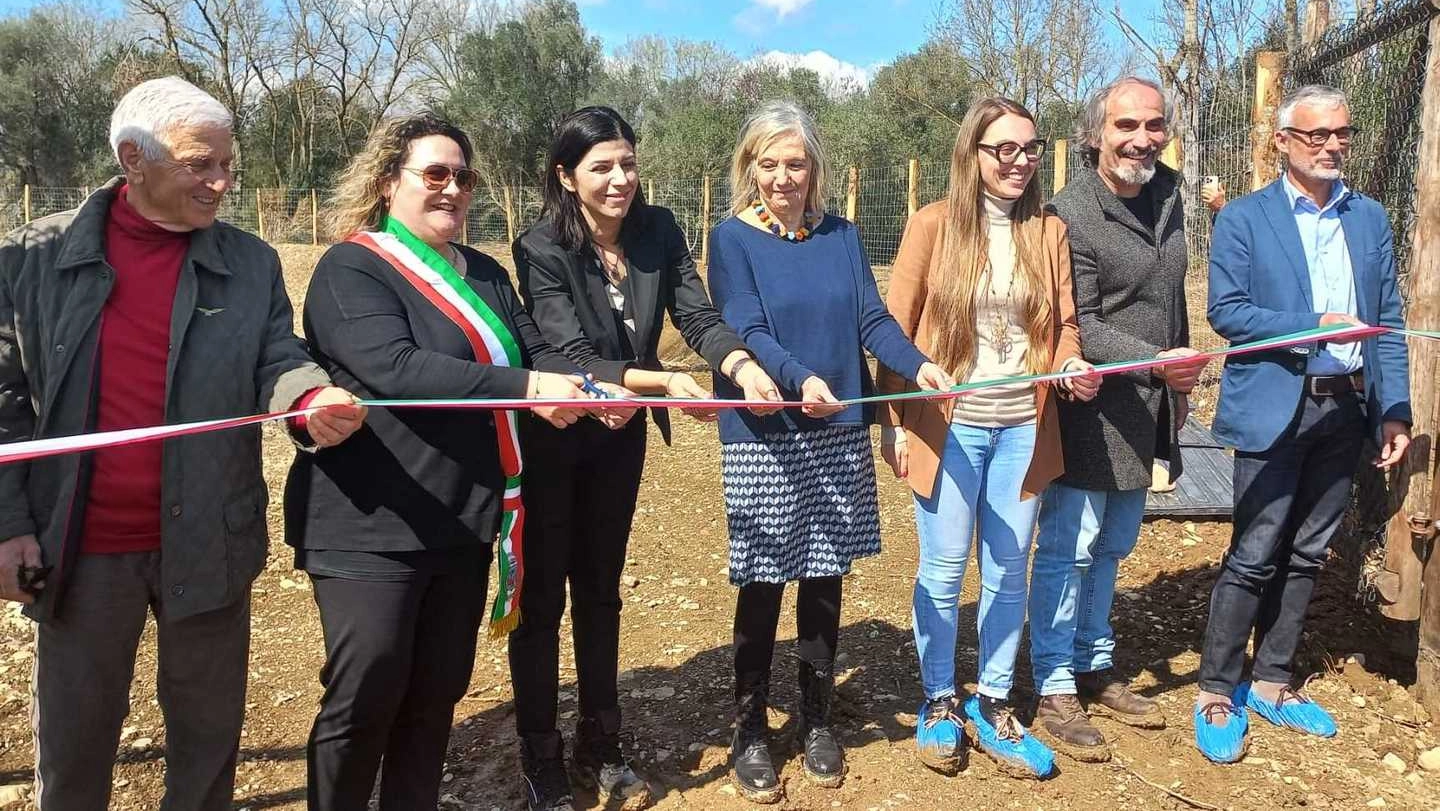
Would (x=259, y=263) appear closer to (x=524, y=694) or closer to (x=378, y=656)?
(x=378, y=656)

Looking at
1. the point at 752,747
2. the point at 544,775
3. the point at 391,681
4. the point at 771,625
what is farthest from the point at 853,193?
the point at 391,681

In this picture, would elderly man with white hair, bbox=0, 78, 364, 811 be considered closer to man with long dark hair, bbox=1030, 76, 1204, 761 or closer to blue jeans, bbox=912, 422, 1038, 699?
blue jeans, bbox=912, 422, 1038, 699

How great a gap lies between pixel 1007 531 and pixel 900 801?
34.8 inches

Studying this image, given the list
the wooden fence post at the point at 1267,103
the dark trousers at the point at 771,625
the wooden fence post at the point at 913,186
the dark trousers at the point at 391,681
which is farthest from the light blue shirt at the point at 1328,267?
the wooden fence post at the point at 913,186

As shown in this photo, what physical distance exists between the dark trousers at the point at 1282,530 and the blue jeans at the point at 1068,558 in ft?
1.12

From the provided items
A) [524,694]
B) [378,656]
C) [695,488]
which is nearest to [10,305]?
[378,656]

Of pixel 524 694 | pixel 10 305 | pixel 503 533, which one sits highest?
pixel 10 305

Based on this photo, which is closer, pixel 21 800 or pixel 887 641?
pixel 21 800

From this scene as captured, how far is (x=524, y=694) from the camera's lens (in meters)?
3.04

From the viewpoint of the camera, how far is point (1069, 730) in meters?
3.43

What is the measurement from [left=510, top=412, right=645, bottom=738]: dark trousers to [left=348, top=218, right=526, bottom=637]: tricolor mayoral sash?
0.53ft

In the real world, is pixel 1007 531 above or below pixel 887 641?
above

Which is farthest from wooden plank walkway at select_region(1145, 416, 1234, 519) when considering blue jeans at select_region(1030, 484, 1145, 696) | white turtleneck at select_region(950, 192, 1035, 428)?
white turtleneck at select_region(950, 192, 1035, 428)

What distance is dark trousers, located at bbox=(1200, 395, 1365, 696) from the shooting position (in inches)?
131
